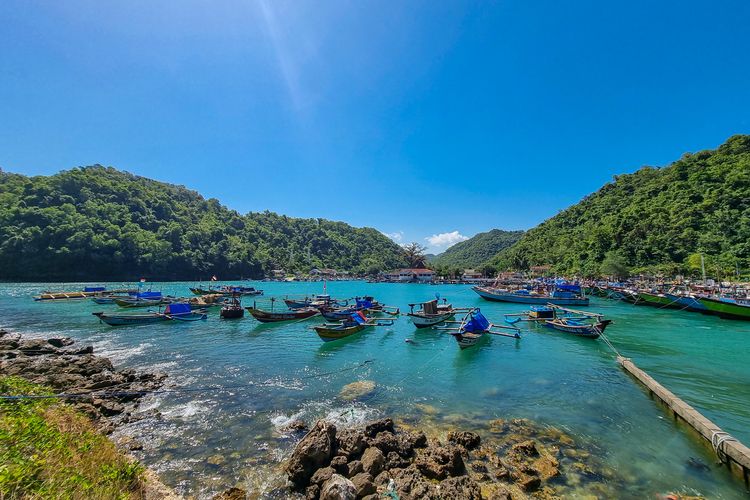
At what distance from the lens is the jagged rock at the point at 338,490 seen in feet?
20.0

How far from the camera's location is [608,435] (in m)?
9.86

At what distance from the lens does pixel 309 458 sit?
7.50 metres

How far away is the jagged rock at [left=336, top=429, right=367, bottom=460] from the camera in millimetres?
8086

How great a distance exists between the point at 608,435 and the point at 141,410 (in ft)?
53.7

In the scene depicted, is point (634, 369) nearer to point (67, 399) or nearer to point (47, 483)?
point (47, 483)

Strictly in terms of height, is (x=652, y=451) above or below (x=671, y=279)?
below

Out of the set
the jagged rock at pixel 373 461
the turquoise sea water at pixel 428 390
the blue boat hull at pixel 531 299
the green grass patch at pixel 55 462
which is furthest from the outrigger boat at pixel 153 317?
the blue boat hull at pixel 531 299

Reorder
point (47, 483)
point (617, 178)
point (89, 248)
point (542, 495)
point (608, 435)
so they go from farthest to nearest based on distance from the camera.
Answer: point (617, 178)
point (89, 248)
point (608, 435)
point (542, 495)
point (47, 483)

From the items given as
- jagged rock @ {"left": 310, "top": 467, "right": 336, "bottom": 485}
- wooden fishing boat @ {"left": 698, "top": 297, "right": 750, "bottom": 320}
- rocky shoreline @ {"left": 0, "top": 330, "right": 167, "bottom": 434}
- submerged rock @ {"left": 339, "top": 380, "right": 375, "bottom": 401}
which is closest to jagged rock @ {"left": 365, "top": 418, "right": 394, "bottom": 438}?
jagged rock @ {"left": 310, "top": 467, "right": 336, "bottom": 485}

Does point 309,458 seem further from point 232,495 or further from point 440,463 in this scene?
point 440,463

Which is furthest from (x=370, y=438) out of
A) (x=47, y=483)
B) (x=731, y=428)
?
(x=731, y=428)

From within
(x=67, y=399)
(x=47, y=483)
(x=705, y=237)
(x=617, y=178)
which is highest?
(x=617, y=178)

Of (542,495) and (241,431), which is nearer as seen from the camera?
(542,495)

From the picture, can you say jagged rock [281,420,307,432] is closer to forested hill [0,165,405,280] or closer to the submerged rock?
the submerged rock
